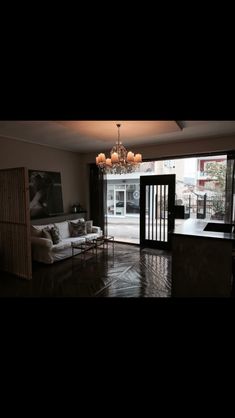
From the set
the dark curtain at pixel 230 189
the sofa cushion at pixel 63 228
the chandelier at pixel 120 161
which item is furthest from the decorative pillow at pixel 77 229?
the dark curtain at pixel 230 189

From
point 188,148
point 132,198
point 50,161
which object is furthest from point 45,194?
point 132,198

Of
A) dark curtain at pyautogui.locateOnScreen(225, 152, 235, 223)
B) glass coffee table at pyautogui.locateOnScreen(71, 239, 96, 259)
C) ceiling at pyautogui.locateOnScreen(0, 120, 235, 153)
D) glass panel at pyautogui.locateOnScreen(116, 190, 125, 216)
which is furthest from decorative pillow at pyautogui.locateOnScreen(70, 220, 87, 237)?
glass panel at pyautogui.locateOnScreen(116, 190, 125, 216)

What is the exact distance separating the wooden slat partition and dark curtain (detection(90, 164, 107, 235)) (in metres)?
3.04

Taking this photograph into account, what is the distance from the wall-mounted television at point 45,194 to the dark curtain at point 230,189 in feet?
13.7

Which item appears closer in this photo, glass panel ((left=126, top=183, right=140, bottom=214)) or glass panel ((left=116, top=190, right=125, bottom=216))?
glass panel ((left=126, top=183, right=140, bottom=214))

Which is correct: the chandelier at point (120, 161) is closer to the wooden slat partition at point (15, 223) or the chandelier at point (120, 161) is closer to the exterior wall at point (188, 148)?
the wooden slat partition at point (15, 223)

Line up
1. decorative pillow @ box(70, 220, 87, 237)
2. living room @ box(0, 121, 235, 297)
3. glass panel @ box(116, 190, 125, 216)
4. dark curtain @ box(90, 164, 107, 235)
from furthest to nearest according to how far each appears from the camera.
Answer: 1. glass panel @ box(116, 190, 125, 216)
2. dark curtain @ box(90, 164, 107, 235)
3. decorative pillow @ box(70, 220, 87, 237)
4. living room @ box(0, 121, 235, 297)

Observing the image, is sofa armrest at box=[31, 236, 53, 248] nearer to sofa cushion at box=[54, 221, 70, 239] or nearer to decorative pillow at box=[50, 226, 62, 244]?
decorative pillow at box=[50, 226, 62, 244]

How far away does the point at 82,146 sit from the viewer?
563 centimetres

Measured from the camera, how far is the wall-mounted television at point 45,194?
511cm

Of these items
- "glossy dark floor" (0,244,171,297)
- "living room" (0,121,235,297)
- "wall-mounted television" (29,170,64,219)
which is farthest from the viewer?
"wall-mounted television" (29,170,64,219)

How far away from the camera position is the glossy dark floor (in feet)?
10.6

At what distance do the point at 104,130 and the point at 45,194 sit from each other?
101 inches
